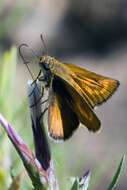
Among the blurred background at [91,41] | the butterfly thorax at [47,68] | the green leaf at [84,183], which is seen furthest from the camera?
the blurred background at [91,41]

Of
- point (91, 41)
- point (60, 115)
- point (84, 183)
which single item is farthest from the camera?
point (91, 41)

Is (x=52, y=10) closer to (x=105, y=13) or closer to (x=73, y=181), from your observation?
(x=105, y=13)

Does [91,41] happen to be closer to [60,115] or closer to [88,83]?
[88,83]

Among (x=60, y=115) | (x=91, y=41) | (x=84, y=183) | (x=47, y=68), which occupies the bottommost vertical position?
(x=84, y=183)

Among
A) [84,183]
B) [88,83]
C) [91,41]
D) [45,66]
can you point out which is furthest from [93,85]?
[91,41]

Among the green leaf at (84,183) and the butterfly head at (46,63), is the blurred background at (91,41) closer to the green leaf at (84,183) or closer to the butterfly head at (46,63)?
the butterfly head at (46,63)

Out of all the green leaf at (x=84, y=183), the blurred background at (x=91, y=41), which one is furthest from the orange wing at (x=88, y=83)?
the blurred background at (x=91, y=41)

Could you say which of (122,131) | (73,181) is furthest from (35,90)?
(122,131)

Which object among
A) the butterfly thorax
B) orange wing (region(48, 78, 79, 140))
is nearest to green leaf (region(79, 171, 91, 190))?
orange wing (region(48, 78, 79, 140))
